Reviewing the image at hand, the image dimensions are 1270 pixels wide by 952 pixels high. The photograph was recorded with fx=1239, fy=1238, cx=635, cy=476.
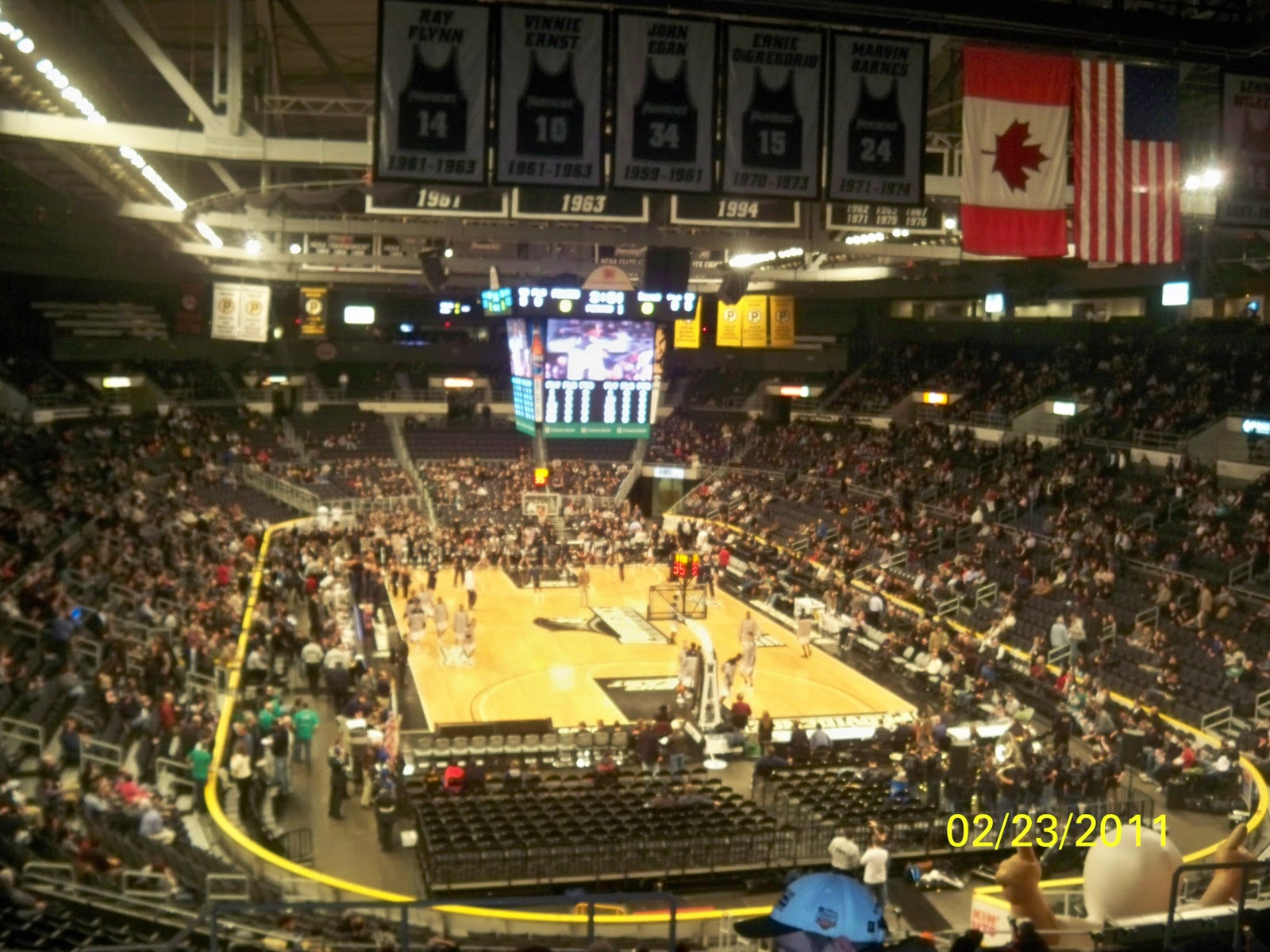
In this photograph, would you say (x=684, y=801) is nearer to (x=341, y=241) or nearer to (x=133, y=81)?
(x=133, y=81)

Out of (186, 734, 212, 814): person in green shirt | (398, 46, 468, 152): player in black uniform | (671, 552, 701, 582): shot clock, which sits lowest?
(186, 734, 212, 814): person in green shirt

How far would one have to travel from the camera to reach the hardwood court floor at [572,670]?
22.4 m

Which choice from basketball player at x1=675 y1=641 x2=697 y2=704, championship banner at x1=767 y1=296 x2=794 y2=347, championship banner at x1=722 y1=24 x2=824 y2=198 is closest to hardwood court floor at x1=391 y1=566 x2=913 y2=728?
basketball player at x1=675 y1=641 x2=697 y2=704

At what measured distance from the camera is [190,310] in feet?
130

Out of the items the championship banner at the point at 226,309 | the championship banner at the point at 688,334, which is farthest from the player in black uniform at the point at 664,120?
the championship banner at the point at 688,334

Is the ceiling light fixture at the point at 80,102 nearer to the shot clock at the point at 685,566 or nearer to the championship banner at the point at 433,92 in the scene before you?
the championship banner at the point at 433,92

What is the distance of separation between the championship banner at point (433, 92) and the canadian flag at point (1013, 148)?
14.6ft

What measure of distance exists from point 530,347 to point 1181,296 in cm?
1800

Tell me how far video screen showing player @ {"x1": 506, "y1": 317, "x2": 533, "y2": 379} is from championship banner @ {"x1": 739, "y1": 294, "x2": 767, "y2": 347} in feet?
32.3

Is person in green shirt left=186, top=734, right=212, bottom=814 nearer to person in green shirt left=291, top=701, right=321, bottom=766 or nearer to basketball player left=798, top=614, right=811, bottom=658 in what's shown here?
person in green shirt left=291, top=701, right=321, bottom=766

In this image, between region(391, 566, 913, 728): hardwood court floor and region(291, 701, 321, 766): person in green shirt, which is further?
region(391, 566, 913, 728): hardwood court floor

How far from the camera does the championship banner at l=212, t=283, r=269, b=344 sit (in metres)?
27.2

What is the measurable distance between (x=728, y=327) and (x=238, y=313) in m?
16.3
